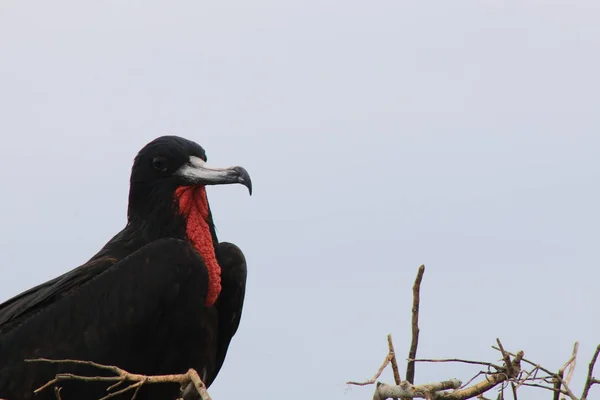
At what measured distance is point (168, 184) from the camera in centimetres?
664

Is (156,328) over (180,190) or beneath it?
beneath

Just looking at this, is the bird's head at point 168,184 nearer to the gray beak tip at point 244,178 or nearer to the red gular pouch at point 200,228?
the red gular pouch at point 200,228

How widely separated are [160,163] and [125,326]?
112 cm

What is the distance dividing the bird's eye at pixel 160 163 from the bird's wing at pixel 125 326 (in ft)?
2.21

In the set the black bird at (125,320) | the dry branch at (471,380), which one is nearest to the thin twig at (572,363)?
the dry branch at (471,380)

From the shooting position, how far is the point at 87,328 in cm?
601

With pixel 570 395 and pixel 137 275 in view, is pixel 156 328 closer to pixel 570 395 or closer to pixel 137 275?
pixel 137 275

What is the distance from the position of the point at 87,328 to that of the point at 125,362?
276 millimetres

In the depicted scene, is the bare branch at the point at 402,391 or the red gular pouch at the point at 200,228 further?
the red gular pouch at the point at 200,228

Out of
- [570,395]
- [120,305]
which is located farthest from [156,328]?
[570,395]

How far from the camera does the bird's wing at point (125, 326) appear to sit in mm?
5965

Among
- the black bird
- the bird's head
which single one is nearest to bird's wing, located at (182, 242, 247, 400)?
the black bird

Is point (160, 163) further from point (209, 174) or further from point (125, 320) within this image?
point (125, 320)

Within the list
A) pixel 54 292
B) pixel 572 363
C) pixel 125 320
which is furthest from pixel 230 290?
pixel 572 363
